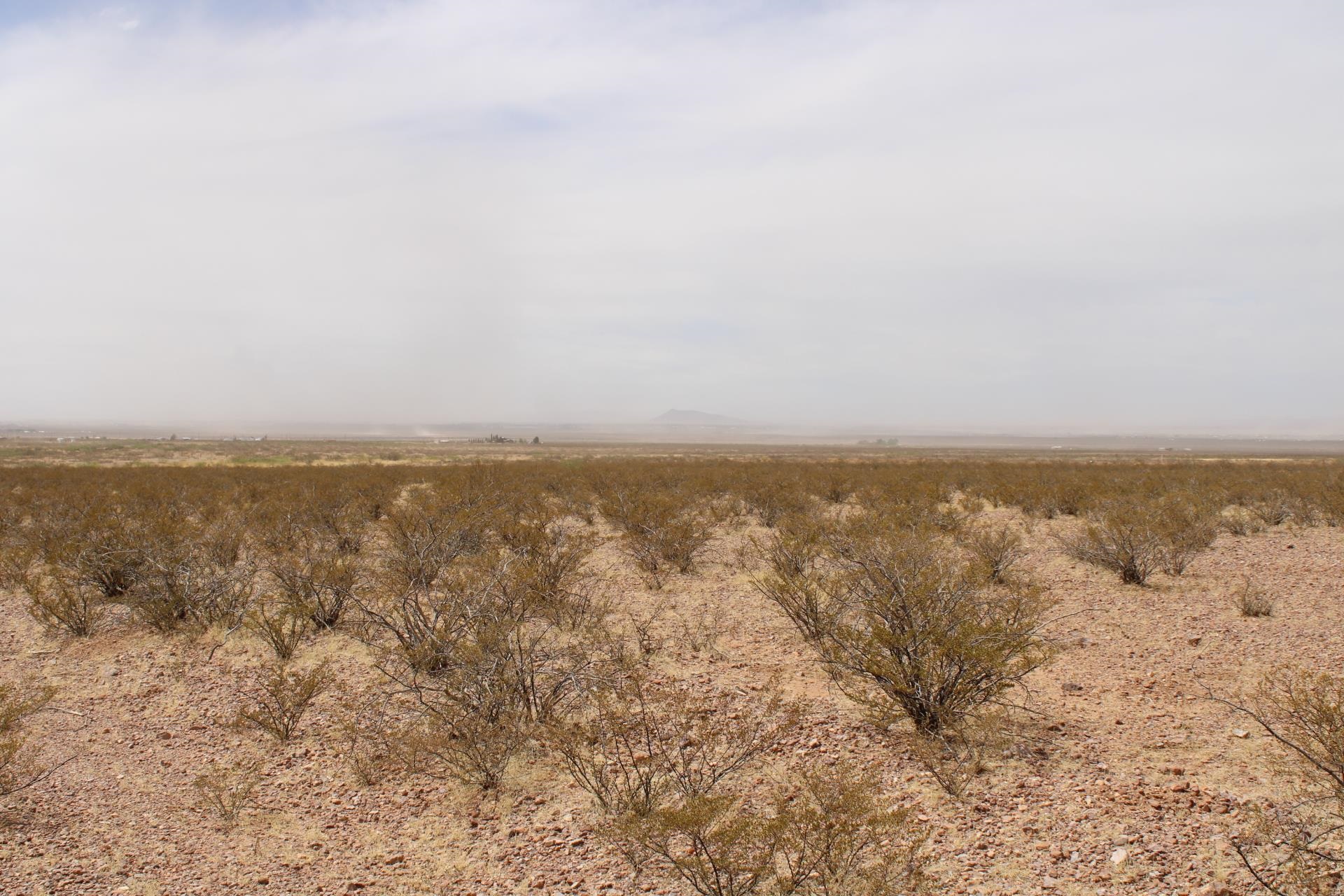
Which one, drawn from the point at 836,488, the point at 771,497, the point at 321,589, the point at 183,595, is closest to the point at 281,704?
the point at 321,589

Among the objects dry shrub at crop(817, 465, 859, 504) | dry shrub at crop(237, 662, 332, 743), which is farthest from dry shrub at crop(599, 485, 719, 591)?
dry shrub at crop(817, 465, 859, 504)

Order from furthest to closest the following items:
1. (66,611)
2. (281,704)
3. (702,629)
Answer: (66,611) → (702,629) → (281,704)

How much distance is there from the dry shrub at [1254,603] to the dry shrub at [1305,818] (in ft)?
13.9

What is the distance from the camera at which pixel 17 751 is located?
5.41 meters

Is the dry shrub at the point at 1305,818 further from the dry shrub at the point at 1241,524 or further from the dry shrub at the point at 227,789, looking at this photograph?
the dry shrub at the point at 1241,524

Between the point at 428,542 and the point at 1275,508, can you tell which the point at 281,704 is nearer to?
the point at 428,542

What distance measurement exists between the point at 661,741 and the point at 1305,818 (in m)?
3.98

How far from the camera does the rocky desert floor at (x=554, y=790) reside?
4.08 metres

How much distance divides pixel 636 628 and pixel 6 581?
10457 mm

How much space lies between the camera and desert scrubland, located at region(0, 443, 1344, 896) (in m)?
4.10

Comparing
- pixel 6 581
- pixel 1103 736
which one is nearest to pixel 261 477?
pixel 6 581

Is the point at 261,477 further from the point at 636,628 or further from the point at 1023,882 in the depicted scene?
the point at 1023,882

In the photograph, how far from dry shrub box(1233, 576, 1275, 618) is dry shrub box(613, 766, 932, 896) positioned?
728 cm

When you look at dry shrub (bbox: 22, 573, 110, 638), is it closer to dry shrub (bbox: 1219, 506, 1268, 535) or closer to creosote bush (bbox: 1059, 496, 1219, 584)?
creosote bush (bbox: 1059, 496, 1219, 584)
